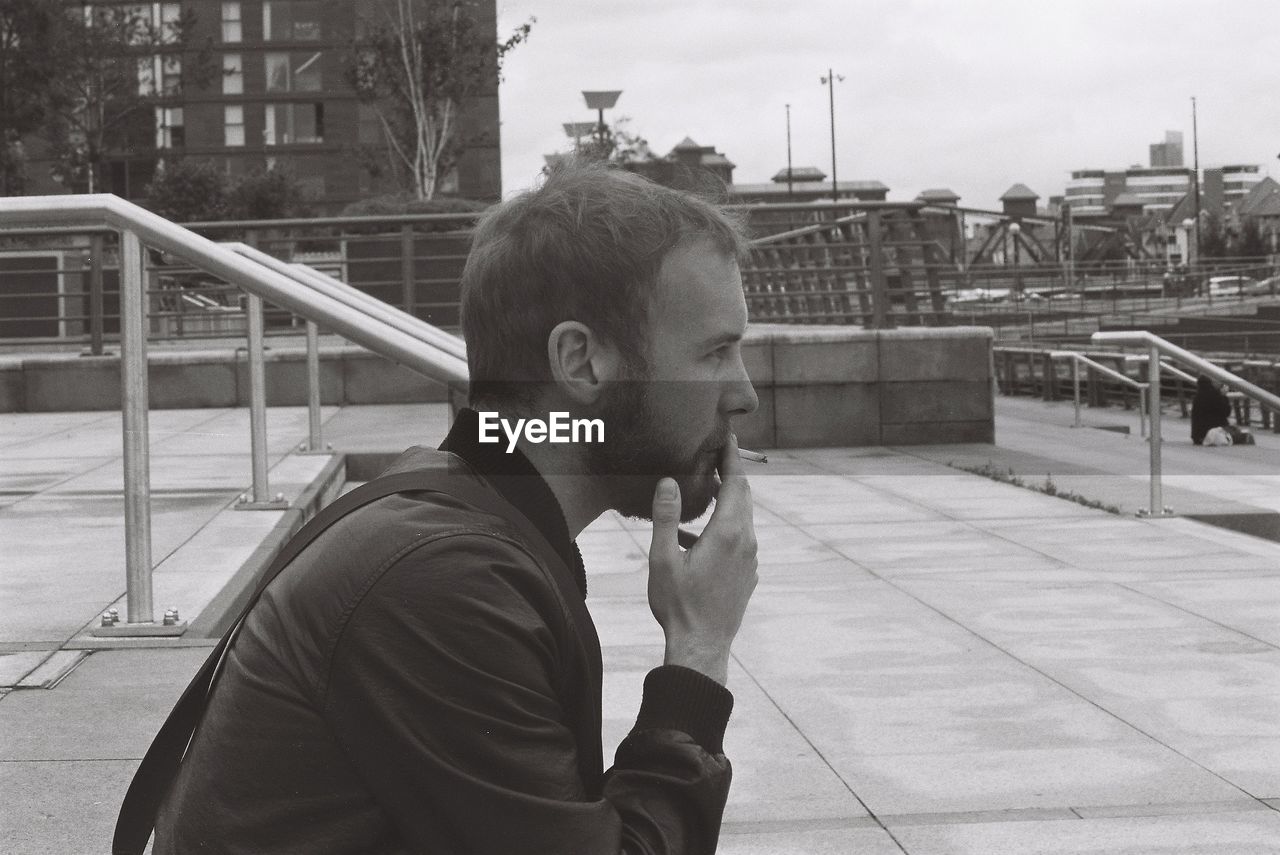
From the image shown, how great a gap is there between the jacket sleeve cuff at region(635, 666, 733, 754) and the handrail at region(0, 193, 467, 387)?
2.55 meters

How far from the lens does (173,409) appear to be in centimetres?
1338

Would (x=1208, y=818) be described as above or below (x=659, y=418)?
below

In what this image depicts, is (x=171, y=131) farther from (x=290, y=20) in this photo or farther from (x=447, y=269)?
(x=447, y=269)

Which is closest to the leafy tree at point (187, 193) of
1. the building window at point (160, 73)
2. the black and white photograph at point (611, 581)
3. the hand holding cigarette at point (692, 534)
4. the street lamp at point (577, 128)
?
the building window at point (160, 73)

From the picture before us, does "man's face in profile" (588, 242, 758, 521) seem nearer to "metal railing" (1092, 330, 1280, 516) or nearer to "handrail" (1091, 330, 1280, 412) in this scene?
"metal railing" (1092, 330, 1280, 516)

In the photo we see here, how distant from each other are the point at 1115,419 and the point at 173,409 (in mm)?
13260

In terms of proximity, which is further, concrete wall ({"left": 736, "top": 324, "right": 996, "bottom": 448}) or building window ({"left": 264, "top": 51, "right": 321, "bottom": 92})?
building window ({"left": 264, "top": 51, "right": 321, "bottom": 92})

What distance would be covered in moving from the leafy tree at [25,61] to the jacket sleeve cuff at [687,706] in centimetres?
3297

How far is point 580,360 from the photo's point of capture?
5.13 ft

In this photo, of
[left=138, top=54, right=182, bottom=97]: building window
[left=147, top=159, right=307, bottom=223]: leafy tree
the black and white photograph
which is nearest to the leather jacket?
the black and white photograph

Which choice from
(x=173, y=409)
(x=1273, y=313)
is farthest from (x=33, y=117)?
(x=1273, y=313)

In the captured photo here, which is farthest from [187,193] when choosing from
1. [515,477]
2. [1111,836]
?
[515,477]

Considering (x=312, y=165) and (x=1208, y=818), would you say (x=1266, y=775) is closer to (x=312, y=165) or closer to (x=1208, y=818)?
(x=1208, y=818)

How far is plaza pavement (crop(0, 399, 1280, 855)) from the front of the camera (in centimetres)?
338
